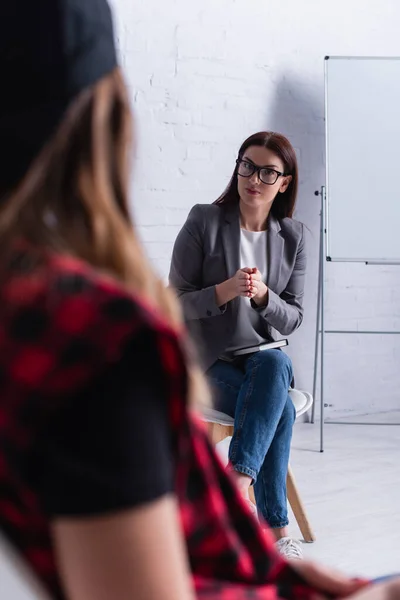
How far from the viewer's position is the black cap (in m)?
0.51

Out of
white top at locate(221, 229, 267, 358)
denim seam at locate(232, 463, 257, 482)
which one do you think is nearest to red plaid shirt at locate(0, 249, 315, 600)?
denim seam at locate(232, 463, 257, 482)

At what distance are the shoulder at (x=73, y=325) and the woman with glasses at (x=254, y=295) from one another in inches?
72.5

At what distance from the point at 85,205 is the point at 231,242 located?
217 cm

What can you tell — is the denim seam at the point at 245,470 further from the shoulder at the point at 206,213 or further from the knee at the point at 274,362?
the shoulder at the point at 206,213

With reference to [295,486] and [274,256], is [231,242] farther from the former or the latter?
[295,486]

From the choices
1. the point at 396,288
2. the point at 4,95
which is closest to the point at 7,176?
the point at 4,95

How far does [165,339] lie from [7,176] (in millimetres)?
152

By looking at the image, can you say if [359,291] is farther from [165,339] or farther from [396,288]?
[165,339]

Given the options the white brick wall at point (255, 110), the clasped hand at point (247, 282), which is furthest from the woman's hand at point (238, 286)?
the white brick wall at point (255, 110)

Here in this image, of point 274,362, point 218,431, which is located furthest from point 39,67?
point 218,431

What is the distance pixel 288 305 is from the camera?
2660 mm

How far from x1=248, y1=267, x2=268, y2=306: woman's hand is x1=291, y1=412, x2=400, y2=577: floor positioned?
71cm

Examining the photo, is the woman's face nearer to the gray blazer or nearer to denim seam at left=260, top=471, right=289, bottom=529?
the gray blazer

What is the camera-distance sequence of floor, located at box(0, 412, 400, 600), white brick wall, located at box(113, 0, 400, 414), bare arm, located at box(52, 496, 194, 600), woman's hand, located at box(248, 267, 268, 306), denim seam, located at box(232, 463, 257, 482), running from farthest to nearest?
white brick wall, located at box(113, 0, 400, 414), woman's hand, located at box(248, 267, 268, 306), floor, located at box(0, 412, 400, 600), denim seam, located at box(232, 463, 257, 482), bare arm, located at box(52, 496, 194, 600)
